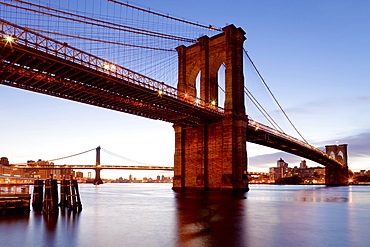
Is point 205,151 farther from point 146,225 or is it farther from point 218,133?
point 146,225

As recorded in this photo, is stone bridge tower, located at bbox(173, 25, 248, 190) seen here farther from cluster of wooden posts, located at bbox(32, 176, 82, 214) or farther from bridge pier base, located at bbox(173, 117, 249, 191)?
cluster of wooden posts, located at bbox(32, 176, 82, 214)

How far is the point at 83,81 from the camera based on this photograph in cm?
3341

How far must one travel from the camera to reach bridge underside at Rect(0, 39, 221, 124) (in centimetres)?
2767

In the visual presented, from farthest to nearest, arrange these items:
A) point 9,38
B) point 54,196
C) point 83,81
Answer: point 83,81, point 9,38, point 54,196

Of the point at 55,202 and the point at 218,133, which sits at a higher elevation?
the point at 218,133

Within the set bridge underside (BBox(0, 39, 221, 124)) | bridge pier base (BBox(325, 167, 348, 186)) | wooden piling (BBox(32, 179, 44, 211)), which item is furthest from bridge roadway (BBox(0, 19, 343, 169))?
bridge pier base (BBox(325, 167, 348, 186))

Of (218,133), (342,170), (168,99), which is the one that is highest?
(168,99)

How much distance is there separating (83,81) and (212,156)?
23.7m

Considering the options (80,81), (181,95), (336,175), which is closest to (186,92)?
(181,95)

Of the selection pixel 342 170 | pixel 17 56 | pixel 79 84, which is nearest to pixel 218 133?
pixel 79 84

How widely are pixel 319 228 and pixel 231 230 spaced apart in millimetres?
4410

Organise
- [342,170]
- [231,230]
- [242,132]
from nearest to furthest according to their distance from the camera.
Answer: [231,230]
[242,132]
[342,170]

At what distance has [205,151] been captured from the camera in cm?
5134

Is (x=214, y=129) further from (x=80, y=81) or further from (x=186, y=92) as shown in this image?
(x=80, y=81)
